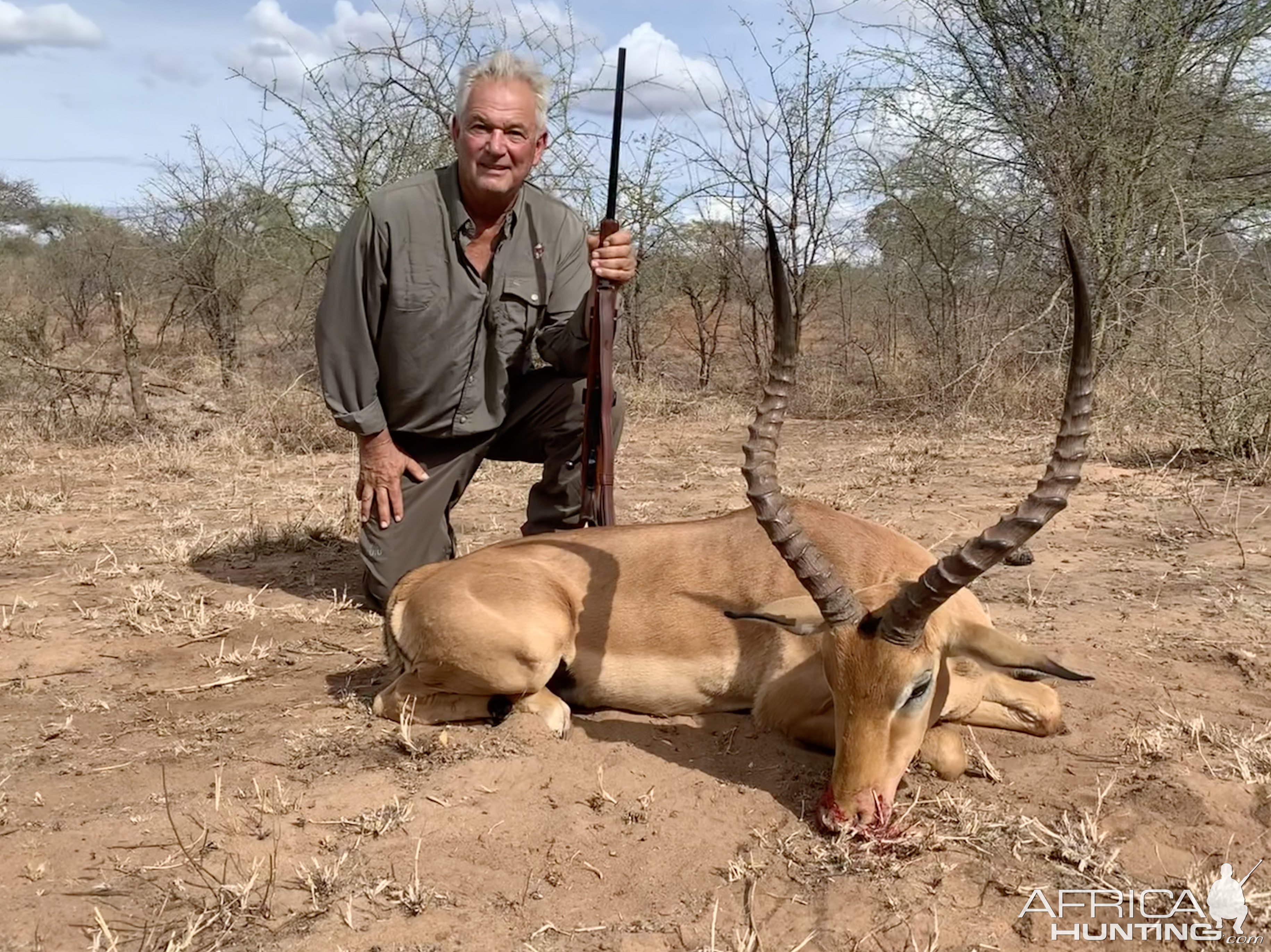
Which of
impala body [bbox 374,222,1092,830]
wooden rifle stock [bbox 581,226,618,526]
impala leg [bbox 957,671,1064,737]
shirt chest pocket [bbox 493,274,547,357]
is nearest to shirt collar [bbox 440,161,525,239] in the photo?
shirt chest pocket [bbox 493,274,547,357]

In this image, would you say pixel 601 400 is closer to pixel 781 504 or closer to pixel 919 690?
pixel 781 504

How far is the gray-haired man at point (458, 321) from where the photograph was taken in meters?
5.43

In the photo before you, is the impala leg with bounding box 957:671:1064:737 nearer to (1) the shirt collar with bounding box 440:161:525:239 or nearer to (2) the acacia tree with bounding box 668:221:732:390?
(1) the shirt collar with bounding box 440:161:525:239

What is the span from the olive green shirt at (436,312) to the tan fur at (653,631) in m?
1.27

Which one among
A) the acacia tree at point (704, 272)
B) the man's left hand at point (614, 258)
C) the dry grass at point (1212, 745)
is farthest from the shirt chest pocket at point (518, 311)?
the acacia tree at point (704, 272)

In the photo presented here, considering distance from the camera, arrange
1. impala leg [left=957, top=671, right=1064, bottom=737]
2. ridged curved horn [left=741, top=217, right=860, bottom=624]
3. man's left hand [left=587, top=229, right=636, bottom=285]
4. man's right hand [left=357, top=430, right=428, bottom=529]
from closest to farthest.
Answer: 1. ridged curved horn [left=741, top=217, right=860, bottom=624]
2. impala leg [left=957, top=671, right=1064, bottom=737]
3. man's left hand [left=587, top=229, right=636, bottom=285]
4. man's right hand [left=357, top=430, right=428, bottom=529]

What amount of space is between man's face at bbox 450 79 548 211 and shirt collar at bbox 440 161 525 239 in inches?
3.6

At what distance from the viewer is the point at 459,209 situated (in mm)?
5555

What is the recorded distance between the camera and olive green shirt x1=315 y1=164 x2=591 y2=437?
5.44 m

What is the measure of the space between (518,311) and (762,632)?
2.44m

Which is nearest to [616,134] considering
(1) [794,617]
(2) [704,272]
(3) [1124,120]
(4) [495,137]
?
(4) [495,137]

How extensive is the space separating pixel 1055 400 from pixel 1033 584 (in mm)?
6078

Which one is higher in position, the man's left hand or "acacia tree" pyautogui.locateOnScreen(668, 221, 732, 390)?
"acacia tree" pyautogui.locateOnScreen(668, 221, 732, 390)

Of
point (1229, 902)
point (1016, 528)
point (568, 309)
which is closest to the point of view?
point (1229, 902)
